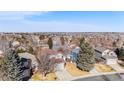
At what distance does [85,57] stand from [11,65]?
0.53 m

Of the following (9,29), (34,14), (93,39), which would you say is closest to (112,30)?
(93,39)

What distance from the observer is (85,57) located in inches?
97.7

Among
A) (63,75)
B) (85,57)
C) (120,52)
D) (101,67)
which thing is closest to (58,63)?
(63,75)

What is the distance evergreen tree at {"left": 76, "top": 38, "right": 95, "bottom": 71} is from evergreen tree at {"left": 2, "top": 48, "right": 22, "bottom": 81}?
1.40 feet

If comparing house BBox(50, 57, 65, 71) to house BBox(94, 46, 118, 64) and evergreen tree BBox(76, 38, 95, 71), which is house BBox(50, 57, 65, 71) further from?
house BBox(94, 46, 118, 64)

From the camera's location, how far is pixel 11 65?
246 cm

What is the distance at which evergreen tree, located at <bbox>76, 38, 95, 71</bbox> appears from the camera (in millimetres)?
2461

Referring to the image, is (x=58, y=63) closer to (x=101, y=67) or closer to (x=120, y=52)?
(x=101, y=67)

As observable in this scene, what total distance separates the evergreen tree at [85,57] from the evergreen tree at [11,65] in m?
0.43

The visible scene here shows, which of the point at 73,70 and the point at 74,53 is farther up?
the point at 74,53

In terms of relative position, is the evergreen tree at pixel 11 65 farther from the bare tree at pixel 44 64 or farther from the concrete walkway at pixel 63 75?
the concrete walkway at pixel 63 75

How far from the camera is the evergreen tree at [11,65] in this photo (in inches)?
96.7

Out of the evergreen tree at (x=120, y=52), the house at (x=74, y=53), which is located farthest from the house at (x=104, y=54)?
the house at (x=74, y=53)

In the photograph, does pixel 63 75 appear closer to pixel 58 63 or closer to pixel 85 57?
pixel 58 63
